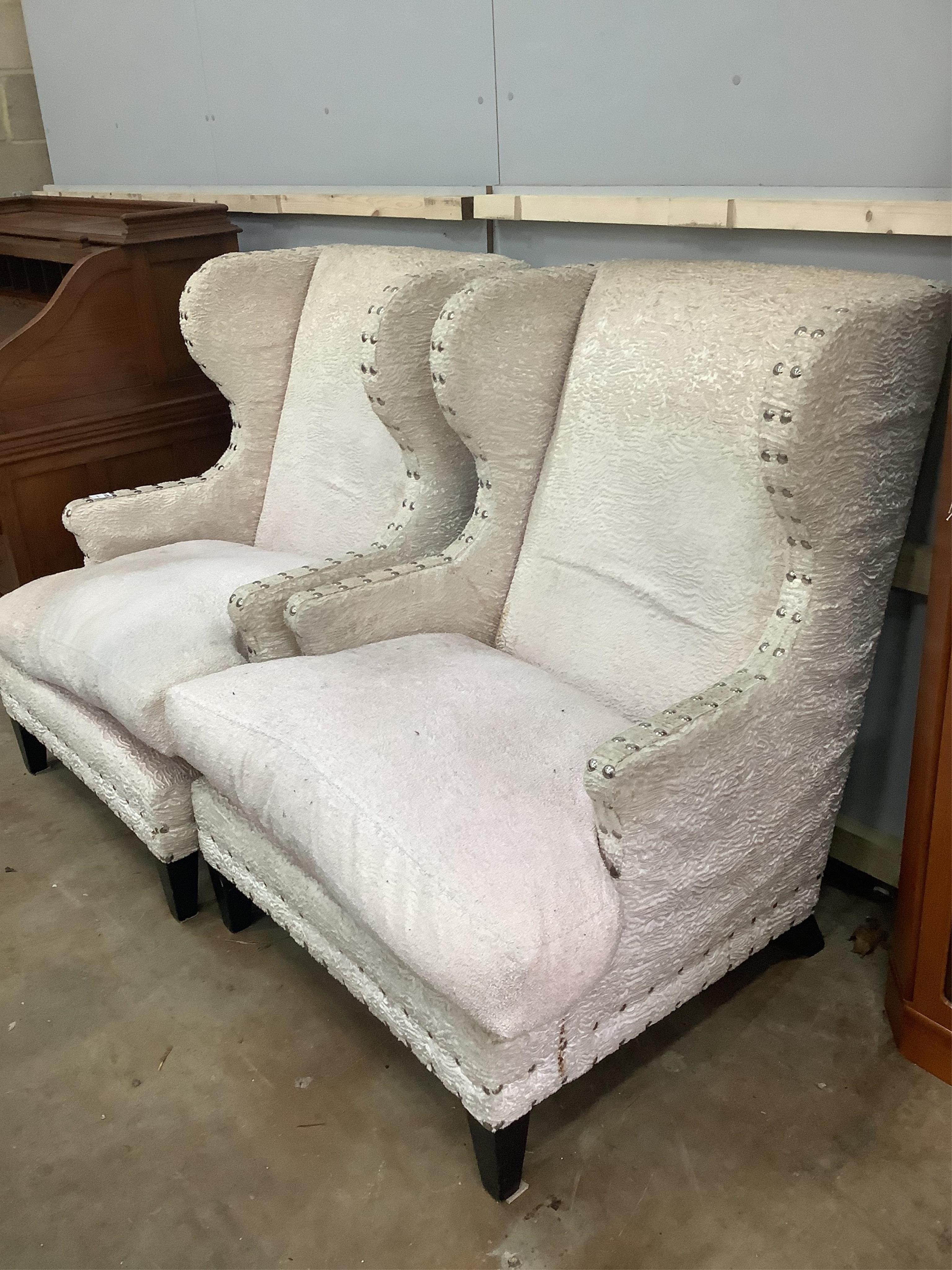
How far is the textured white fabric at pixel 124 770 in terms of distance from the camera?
1627mm

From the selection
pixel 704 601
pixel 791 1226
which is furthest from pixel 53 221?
pixel 791 1226

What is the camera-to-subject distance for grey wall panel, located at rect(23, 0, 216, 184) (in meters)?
2.75

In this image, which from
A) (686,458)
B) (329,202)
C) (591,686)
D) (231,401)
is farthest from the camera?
(329,202)

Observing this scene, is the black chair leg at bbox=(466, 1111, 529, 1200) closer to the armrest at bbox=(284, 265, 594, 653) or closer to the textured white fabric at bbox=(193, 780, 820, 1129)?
the textured white fabric at bbox=(193, 780, 820, 1129)

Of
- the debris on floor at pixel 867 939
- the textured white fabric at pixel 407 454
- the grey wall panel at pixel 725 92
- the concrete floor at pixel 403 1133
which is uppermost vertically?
the grey wall panel at pixel 725 92

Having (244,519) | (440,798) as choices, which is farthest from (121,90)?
(440,798)

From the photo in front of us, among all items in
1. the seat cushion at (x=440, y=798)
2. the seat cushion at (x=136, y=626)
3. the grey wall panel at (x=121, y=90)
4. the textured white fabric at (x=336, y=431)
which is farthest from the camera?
the grey wall panel at (x=121, y=90)

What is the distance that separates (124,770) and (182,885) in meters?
0.21

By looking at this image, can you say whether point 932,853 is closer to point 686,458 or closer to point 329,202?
point 686,458

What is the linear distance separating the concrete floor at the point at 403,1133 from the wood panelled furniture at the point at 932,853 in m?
0.07

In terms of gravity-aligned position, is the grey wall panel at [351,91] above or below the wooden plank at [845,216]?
above

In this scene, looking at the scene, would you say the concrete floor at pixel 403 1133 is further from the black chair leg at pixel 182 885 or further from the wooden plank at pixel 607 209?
the wooden plank at pixel 607 209

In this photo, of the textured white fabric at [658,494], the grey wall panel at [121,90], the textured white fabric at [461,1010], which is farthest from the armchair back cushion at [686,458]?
the grey wall panel at [121,90]

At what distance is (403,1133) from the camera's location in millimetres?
1293
